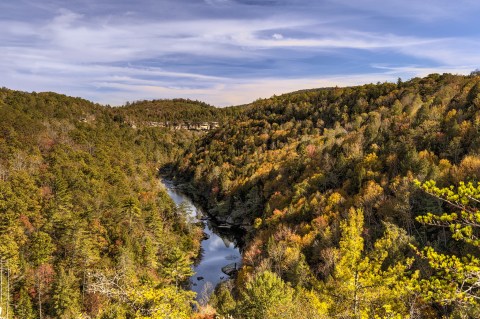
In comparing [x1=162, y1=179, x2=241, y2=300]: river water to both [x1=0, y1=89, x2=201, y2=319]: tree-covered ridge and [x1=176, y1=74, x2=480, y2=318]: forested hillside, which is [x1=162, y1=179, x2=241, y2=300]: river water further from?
[x1=176, y1=74, x2=480, y2=318]: forested hillside

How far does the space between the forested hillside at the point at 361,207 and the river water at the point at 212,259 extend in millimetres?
4729

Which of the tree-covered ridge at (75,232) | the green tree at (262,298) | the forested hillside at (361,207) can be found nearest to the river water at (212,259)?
the tree-covered ridge at (75,232)

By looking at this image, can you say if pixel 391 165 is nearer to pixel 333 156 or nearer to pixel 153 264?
pixel 333 156

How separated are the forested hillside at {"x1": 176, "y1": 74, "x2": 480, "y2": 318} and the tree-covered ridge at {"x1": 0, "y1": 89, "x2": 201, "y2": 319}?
796cm

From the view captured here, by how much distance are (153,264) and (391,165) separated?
148ft

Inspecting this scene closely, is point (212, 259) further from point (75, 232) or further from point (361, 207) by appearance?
point (361, 207)

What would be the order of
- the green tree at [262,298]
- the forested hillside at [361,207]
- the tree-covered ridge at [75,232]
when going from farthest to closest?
1. the tree-covered ridge at [75,232]
2. the green tree at [262,298]
3. the forested hillside at [361,207]

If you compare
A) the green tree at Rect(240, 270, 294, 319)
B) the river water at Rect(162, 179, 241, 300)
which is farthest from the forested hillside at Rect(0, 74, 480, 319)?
the river water at Rect(162, 179, 241, 300)

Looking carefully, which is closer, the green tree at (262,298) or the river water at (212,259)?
the green tree at (262,298)

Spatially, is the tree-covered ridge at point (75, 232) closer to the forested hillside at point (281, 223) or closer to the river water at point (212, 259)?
the forested hillside at point (281, 223)

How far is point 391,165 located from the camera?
64.1 m

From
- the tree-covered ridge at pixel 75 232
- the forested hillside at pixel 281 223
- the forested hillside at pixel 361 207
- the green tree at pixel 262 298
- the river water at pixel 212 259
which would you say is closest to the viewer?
the forested hillside at pixel 361 207

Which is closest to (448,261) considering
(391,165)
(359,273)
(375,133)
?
(359,273)

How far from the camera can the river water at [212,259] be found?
59.0 m
